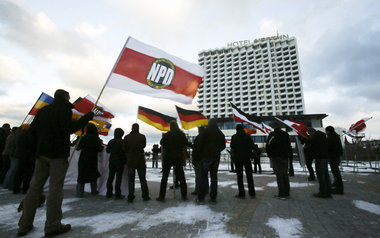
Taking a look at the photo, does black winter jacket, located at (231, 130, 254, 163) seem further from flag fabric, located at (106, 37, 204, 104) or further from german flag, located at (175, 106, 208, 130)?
german flag, located at (175, 106, 208, 130)

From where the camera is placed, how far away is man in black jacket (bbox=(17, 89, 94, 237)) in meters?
2.43

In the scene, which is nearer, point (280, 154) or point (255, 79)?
point (280, 154)

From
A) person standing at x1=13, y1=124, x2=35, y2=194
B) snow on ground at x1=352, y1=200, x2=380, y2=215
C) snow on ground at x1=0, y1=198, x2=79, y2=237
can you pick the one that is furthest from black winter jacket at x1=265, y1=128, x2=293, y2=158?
person standing at x1=13, y1=124, x2=35, y2=194

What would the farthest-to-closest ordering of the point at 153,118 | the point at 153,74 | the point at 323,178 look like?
the point at 153,118 → the point at 153,74 → the point at 323,178

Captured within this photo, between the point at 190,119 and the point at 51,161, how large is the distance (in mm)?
6872

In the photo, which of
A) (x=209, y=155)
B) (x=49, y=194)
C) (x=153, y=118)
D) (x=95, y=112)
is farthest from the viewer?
(x=153, y=118)

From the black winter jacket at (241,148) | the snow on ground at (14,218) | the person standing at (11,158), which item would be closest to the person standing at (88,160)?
the snow on ground at (14,218)

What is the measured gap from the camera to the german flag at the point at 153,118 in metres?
8.76

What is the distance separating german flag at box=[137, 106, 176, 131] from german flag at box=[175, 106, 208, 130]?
2.63ft

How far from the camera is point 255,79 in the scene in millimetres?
87750

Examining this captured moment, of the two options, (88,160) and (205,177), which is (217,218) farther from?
(88,160)

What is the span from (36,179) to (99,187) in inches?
118

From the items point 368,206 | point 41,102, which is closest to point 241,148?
point 368,206

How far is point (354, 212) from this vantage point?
10.8 feet
